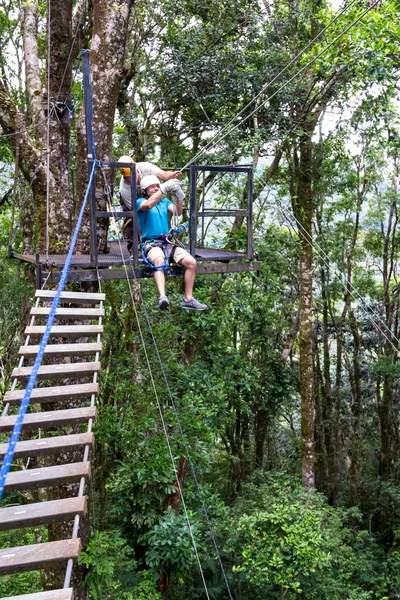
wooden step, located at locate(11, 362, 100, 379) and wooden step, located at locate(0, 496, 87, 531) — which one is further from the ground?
wooden step, located at locate(11, 362, 100, 379)

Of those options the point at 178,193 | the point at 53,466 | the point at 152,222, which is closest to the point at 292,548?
the point at 152,222

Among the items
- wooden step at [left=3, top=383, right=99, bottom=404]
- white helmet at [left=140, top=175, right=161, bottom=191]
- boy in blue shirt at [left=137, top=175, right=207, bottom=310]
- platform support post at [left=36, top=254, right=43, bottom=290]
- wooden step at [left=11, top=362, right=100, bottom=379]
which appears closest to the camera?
wooden step at [left=3, top=383, right=99, bottom=404]

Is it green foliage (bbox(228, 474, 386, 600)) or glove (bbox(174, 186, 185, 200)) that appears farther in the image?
green foliage (bbox(228, 474, 386, 600))

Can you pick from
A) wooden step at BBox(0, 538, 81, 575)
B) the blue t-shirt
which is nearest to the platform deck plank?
wooden step at BBox(0, 538, 81, 575)

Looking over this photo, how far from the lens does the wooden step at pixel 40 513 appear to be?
202 centimetres

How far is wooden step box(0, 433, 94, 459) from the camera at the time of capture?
239 cm

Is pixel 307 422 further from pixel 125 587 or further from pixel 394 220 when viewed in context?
pixel 394 220

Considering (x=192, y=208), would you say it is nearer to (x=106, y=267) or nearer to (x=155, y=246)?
A: (x=155, y=246)

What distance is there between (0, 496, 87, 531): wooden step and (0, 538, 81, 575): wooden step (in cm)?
9

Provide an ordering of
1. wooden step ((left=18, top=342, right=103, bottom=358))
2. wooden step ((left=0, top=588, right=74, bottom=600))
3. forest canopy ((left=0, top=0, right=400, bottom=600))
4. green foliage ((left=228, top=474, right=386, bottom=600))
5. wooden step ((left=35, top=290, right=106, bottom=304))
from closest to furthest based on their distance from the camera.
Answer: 1. wooden step ((left=0, top=588, right=74, bottom=600))
2. wooden step ((left=18, top=342, right=103, bottom=358))
3. wooden step ((left=35, top=290, right=106, bottom=304))
4. forest canopy ((left=0, top=0, right=400, bottom=600))
5. green foliage ((left=228, top=474, right=386, bottom=600))

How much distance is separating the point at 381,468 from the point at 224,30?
10.8m

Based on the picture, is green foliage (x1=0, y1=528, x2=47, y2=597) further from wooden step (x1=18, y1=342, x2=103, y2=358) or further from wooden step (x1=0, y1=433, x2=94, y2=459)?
wooden step (x1=0, y1=433, x2=94, y2=459)

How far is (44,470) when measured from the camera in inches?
92.0

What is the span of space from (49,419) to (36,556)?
76cm
